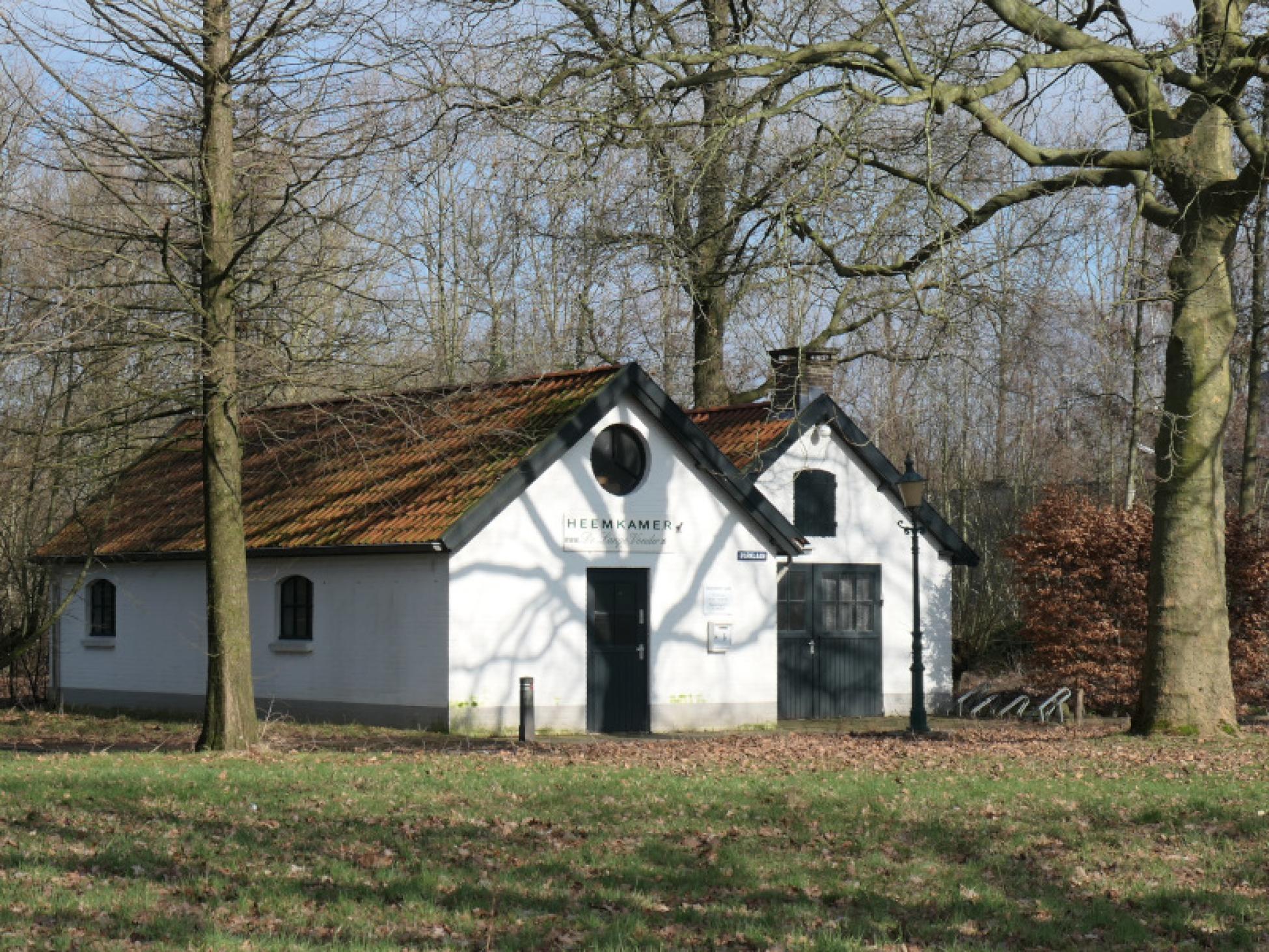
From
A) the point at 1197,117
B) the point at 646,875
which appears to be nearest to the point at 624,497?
the point at 1197,117

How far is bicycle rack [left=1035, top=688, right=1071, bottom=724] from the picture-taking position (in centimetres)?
2734

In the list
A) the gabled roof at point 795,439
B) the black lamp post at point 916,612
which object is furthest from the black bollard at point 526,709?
the gabled roof at point 795,439

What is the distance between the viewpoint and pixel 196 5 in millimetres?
16141

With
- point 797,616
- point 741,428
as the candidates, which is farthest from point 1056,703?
point 741,428

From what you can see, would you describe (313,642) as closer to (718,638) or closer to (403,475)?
(403,475)

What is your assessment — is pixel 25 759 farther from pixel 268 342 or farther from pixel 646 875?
pixel 646 875

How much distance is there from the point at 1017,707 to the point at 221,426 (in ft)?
56.9

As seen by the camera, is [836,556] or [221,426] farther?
[836,556]

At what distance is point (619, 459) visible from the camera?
23.4m

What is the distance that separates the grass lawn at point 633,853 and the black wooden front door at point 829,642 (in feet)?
36.2

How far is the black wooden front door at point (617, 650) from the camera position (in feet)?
74.6

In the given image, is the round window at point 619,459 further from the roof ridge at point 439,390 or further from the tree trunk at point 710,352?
the tree trunk at point 710,352

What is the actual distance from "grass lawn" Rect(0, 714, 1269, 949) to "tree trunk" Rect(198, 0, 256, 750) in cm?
122

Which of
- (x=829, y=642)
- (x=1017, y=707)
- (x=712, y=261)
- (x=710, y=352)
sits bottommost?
(x=1017, y=707)
